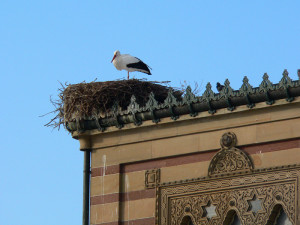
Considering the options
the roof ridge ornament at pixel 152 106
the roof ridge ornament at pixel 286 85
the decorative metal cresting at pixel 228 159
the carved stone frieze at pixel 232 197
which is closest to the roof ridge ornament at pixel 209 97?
the decorative metal cresting at pixel 228 159

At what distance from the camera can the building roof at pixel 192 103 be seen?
21.6 m

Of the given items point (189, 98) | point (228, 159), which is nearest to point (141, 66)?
point (189, 98)

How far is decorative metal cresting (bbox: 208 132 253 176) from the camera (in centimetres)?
2198

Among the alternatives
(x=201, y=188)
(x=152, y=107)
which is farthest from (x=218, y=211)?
(x=152, y=107)

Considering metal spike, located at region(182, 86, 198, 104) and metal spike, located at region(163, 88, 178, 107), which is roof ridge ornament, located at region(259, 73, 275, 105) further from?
metal spike, located at region(163, 88, 178, 107)

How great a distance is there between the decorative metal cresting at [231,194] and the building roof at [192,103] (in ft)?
2.10

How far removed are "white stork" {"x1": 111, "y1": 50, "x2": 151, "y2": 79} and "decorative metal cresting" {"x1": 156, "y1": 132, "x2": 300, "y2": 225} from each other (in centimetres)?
351

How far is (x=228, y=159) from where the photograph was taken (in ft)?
72.8

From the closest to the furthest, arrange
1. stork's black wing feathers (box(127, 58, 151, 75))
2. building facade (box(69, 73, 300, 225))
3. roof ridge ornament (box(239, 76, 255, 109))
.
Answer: building facade (box(69, 73, 300, 225)), roof ridge ornament (box(239, 76, 255, 109)), stork's black wing feathers (box(127, 58, 151, 75))

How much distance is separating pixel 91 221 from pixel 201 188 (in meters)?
2.37

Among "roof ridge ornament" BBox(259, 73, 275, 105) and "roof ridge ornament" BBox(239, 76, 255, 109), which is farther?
"roof ridge ornament" BBox(239, 76, 255, 109)

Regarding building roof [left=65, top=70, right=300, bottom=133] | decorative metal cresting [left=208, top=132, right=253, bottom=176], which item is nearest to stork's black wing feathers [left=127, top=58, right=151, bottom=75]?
building roof [left=65, top=70, right=300, bottom=133]

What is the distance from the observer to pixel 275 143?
21.7 m

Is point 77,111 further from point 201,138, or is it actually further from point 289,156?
point 289,156
